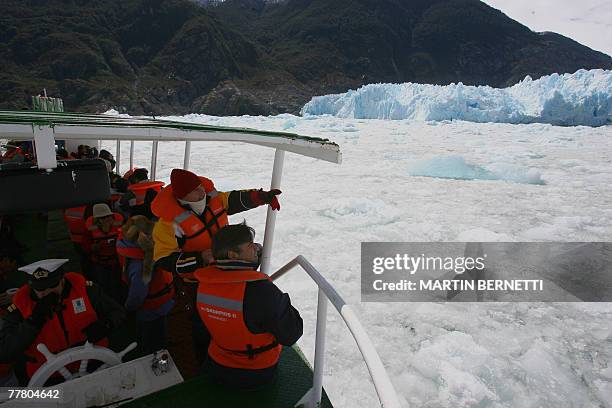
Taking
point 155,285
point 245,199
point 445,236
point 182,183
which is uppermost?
point 182,183

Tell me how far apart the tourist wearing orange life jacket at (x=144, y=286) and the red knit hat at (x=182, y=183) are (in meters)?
0.44

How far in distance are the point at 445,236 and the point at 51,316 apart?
21.0 ft

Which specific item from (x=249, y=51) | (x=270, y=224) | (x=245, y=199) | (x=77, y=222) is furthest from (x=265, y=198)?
(x=249, y=51)

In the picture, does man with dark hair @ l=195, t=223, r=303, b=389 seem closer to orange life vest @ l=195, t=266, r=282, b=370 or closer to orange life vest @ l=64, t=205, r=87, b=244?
orange life vest @ l=195, t=266, r=282, b=370

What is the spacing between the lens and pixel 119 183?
527 centimetres

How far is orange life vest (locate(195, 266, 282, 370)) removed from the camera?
5.75 ft

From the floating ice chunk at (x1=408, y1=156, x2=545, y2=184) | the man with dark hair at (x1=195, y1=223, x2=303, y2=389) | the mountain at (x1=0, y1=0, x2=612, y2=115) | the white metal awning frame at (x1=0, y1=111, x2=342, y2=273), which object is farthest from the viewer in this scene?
the mountain at (x1=0, y1=0, x2=612, y2=115)

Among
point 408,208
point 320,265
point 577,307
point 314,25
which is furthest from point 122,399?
point 314,25

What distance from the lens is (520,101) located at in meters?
31.4

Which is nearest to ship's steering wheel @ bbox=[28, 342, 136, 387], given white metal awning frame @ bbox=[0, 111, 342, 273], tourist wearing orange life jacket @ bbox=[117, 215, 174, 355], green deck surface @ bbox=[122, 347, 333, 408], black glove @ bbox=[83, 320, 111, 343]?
black glove @ bbox=[83, 320, 111, 343]

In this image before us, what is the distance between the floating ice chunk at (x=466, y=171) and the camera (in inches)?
466

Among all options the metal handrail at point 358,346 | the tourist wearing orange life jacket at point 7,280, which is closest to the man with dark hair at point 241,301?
the metal handrail at point 358,346

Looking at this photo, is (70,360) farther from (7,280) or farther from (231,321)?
(7,280)

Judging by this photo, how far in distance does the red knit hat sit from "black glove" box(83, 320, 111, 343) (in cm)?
87
